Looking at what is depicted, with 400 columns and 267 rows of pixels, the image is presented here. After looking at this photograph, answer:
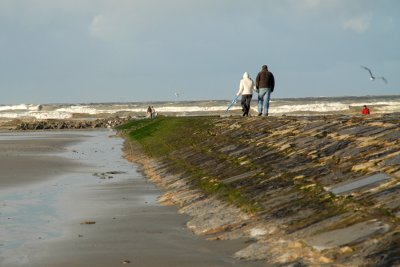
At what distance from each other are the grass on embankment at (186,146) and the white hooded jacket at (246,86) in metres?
1.78

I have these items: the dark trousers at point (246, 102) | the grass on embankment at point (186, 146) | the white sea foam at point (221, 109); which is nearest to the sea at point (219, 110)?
the white sea foam at point (221, 109)

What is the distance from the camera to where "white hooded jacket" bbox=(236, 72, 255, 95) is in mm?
27656

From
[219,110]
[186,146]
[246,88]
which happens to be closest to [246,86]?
[246,88]

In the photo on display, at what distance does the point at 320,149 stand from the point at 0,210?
6.06 m

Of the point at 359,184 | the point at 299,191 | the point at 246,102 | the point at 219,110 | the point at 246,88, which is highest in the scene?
the point at 246,88

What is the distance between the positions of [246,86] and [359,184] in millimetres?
18450

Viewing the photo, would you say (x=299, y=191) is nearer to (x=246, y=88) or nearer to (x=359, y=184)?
(x=359, y=184)

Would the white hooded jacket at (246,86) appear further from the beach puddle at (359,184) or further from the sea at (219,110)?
the sea at (219,110)

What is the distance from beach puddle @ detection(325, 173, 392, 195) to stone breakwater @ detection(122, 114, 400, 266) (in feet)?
0.06

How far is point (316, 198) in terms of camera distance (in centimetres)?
965

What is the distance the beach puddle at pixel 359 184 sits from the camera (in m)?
9.44

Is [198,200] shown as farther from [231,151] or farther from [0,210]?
[231,151]

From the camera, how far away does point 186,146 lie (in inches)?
883

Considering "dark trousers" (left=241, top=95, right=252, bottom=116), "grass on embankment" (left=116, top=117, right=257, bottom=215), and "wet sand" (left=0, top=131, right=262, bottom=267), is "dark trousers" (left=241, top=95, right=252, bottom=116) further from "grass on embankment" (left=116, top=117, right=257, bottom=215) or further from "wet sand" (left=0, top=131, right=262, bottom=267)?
"wet sand" (left=0, top=131, right=262, bottom=267)
